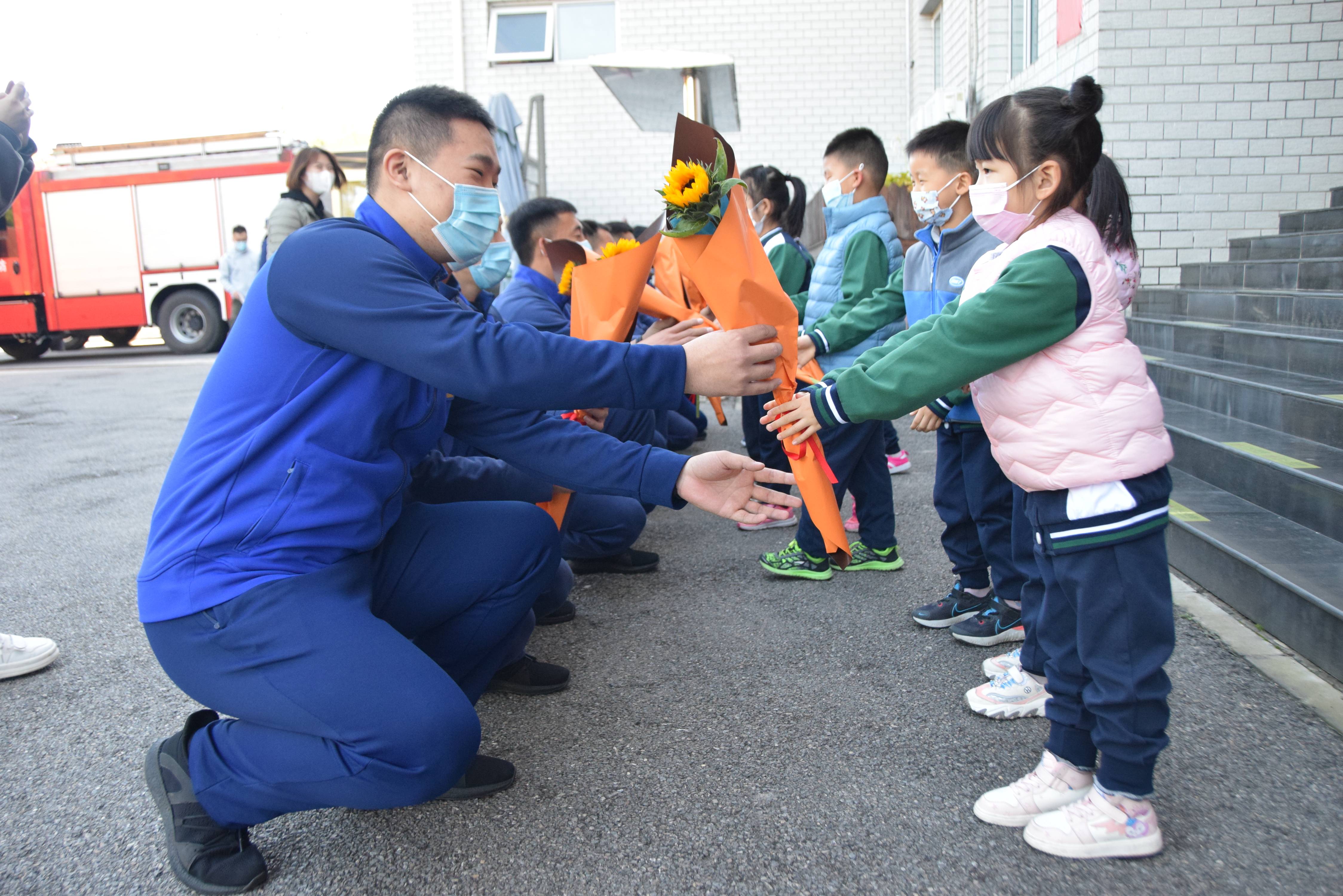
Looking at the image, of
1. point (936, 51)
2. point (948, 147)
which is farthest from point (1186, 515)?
point (936, 51)

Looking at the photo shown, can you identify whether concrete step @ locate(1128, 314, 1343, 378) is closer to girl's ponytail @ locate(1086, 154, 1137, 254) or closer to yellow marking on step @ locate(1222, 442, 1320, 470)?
yellow marking on step @ locate(1222, 442, 1320, 470)

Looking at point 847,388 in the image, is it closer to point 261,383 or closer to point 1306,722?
point 261,383

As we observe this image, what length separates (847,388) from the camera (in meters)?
2.21

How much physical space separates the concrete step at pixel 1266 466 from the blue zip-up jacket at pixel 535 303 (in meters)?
2.90

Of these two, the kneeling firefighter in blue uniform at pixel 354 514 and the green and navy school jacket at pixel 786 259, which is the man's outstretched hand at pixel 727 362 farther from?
the green and navy school jacket at pixel 786 259

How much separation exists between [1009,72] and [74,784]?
8236 mm

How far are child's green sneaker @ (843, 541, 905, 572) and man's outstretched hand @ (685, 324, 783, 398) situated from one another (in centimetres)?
186

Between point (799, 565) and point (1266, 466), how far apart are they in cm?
186

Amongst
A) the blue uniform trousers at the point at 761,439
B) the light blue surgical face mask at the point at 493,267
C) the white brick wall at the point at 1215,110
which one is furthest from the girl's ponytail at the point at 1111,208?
the white brick wall at the point at 1215,110

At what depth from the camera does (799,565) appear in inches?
153

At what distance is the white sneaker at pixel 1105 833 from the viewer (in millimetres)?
1934

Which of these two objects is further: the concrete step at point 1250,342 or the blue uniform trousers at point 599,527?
the concrete step at point 1250,342

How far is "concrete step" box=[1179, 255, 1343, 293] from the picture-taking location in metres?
4.55

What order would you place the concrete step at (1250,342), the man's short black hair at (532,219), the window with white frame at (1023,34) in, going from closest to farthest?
the concrete step at (1250,342), the man's short black hair at (532,219), the window with white frame at (1023,34)
